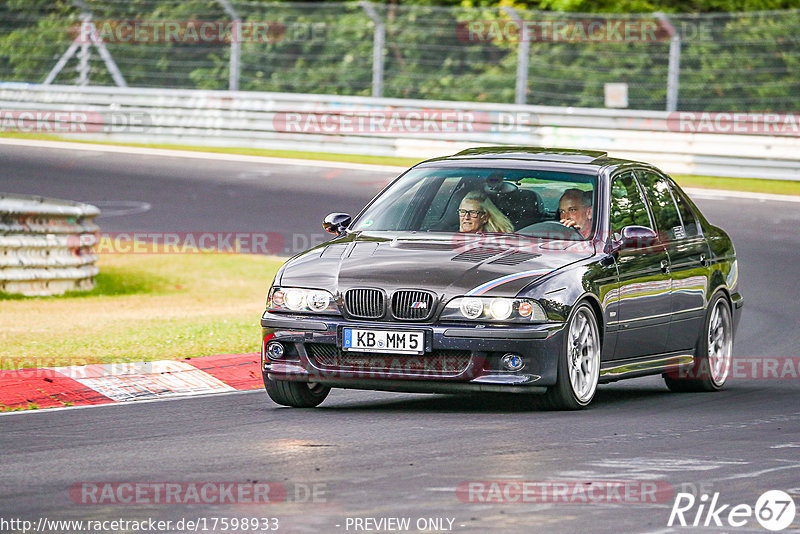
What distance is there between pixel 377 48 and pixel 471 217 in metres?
17.9

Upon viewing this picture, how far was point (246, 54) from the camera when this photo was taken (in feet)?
96.1

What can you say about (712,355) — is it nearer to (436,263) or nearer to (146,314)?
(436,263)

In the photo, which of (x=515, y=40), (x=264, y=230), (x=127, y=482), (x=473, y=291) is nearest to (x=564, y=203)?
(x=473, y=291)

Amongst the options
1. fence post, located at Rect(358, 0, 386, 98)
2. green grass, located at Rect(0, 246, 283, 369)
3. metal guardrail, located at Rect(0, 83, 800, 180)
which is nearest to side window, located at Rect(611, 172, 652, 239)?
green grass, located at Rect(0, 246, 283, 369)

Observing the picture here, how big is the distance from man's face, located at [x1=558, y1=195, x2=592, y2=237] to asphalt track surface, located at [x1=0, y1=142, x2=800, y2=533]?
116 cm

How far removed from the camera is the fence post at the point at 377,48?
2712 centimetres

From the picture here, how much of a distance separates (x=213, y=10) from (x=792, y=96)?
11.3m

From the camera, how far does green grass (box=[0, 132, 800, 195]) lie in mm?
23750

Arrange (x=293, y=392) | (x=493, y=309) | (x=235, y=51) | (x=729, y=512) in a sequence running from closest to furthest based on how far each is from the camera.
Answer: (x=729, y=512), (x=493, y=309), (x=293, y=392), (x=235, y=51)

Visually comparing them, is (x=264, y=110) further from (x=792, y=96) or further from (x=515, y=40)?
(x=792, y=96)

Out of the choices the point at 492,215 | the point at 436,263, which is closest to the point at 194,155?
the point at 492,215

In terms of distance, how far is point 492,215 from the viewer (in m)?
9.84
